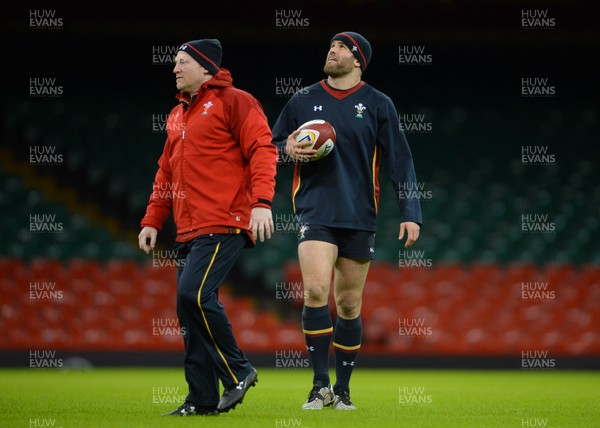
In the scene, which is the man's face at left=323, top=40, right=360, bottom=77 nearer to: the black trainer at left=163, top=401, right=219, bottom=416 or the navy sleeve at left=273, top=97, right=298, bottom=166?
the navy sleeve at left=273, top=97, right=298, bottom=166

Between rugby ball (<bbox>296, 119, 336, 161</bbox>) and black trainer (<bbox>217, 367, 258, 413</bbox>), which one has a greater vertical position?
rugby ball (<bbox>296, 119, 336, 161</bbox>)

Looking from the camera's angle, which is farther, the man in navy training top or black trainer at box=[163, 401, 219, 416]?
the man in navy training top

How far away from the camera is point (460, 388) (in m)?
9.30

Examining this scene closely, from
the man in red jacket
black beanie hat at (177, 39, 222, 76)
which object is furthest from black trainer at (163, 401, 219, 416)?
black beanie hat at (177, 39, 222, 76)

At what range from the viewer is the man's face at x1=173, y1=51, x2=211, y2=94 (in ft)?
18.8

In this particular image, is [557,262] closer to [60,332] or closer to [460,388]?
[460,388]

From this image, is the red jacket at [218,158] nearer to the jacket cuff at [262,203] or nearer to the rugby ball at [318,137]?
the jacket cuff at [262,203]

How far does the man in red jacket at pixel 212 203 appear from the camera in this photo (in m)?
5.45

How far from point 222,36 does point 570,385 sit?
1173 cm

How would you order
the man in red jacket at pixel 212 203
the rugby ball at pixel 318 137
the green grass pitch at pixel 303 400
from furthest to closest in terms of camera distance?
the rugby ball at pixel 318 137
the man in red jacket at pixel 212 203
the green grass pitch at pixel 303 400

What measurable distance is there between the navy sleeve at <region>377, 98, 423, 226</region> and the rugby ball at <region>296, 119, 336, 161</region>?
444 mm

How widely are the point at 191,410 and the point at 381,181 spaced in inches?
512

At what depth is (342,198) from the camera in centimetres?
626

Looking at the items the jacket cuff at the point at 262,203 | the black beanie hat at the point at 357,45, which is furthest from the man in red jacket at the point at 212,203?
the black beanie hat at the point at 357,45
